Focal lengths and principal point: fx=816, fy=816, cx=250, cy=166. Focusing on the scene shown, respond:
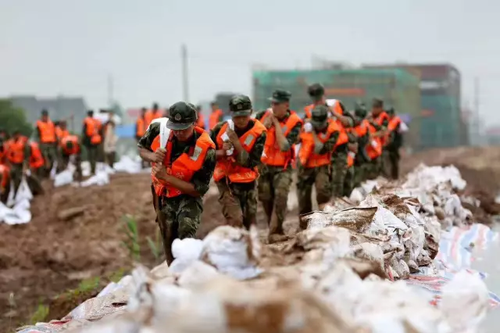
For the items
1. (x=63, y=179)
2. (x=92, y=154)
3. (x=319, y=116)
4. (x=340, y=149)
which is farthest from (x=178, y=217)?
(x=92, y=154)

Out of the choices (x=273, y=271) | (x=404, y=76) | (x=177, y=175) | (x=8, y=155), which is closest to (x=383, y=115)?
(x=8, y=155)

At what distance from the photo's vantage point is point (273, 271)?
4238 mm

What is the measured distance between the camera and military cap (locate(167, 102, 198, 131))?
6.89 meters

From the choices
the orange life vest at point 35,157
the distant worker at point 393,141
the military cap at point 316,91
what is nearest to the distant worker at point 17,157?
the orange life vest at point 35,157

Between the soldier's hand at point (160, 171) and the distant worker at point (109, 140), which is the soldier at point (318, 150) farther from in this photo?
the distant worker at point (109, 140)

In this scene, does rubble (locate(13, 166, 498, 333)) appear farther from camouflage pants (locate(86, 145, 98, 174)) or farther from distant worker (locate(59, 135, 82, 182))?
camouflage pants (locate(86, 145, 98, 174))

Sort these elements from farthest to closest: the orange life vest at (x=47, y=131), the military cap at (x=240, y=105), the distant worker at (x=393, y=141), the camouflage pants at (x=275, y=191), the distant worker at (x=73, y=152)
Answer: the orange life vest at (x=47, y=131), the distant worker at (x=73, y=152), the distant worker at (x=393, y=141), the camouflage pants at (x=275, y=191), the military cap at (x=240, y=105)

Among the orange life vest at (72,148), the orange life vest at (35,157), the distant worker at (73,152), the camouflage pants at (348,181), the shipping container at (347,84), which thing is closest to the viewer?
the camouflage pants at (348,181)

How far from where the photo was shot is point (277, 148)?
10.4 metres

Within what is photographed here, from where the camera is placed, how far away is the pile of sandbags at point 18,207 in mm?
18469

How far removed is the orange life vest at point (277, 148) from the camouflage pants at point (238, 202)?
1191 mm

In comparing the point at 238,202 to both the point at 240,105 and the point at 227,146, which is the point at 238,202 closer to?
the point at 227,146

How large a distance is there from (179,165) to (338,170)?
5849mm

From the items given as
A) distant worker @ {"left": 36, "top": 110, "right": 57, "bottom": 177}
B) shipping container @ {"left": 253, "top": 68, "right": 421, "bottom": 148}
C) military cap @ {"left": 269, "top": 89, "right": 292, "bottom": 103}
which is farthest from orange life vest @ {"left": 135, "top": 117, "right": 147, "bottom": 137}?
shipping container @ {"left": 253, "top": 68, "right": 421, "bottom": 148}
